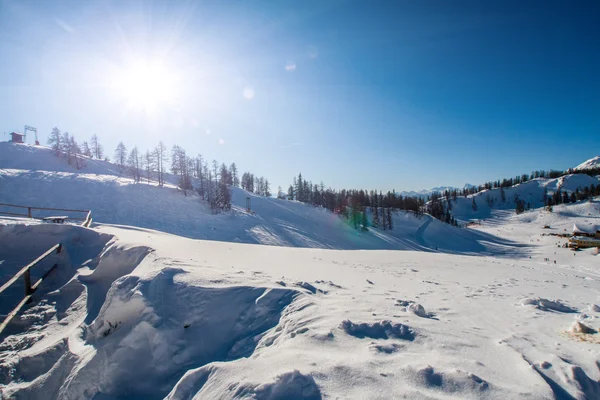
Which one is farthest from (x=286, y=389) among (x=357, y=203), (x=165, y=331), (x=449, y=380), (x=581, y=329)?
(x=357, y=203)

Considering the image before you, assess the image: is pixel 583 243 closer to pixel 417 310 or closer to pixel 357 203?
pixel 357 203

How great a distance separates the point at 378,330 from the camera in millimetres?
3699

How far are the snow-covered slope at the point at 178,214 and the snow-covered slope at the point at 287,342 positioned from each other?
91.8 ft

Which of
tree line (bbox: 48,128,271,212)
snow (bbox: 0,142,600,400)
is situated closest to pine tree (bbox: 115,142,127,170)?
tree line (bbox: 48,128,271,212)

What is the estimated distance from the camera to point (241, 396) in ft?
8.28

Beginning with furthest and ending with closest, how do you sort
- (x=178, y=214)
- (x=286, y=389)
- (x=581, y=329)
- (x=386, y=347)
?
(x=178, y=214)
(x=581, y=329)
(x=386, y=347)
(x=286, y=389)

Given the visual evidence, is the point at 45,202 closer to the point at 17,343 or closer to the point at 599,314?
the point at 17,343

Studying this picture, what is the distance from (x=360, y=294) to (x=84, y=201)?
150 feet

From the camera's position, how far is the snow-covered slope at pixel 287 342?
2.58 m

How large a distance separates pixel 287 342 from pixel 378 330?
1343 mm

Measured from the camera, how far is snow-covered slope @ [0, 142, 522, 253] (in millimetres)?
35375

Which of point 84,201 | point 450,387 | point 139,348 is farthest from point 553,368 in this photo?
point 84,201

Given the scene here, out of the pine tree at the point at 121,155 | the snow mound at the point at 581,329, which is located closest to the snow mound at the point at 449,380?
the snow mound at the point at 581,329

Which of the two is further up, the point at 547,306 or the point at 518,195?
the point at 518,195
